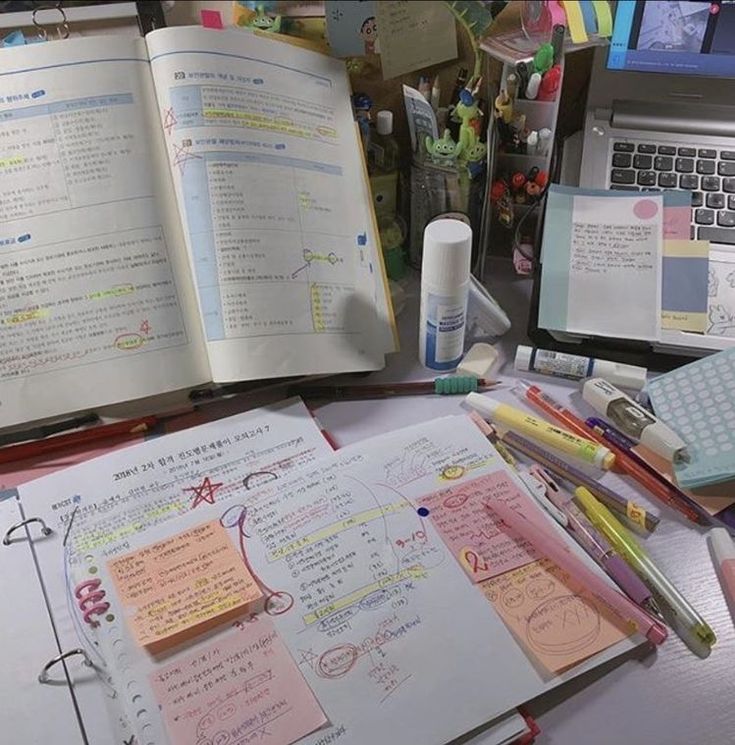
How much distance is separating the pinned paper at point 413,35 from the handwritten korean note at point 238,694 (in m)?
0.54

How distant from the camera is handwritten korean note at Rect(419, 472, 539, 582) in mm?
583

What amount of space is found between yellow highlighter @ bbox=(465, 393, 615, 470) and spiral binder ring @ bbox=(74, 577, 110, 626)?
13.1 inches

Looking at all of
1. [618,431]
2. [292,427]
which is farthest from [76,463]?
[618,431]

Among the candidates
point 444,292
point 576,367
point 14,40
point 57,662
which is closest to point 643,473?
point 576,367

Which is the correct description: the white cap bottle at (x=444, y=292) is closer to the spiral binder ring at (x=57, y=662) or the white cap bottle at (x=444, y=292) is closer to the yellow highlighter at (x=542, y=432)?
the yellow highlighter at (x=542, y=432)

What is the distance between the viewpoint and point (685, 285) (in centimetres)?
72

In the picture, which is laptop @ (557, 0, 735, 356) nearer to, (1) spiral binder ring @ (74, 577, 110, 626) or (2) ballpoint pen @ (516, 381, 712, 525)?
(2) ballpoint pen @ (516, 381, 712, 525)

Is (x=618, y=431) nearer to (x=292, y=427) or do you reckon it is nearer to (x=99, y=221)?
(x=292, y=427)

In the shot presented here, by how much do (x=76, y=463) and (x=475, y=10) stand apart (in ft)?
1.80

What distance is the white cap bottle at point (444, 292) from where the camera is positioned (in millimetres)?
667

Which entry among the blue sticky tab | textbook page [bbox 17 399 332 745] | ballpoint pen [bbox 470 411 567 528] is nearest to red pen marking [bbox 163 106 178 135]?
the blue sticky tab

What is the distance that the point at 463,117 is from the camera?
75 centimetres

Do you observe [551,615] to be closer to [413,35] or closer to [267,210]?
[267,210]

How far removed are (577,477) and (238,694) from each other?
306 mm
